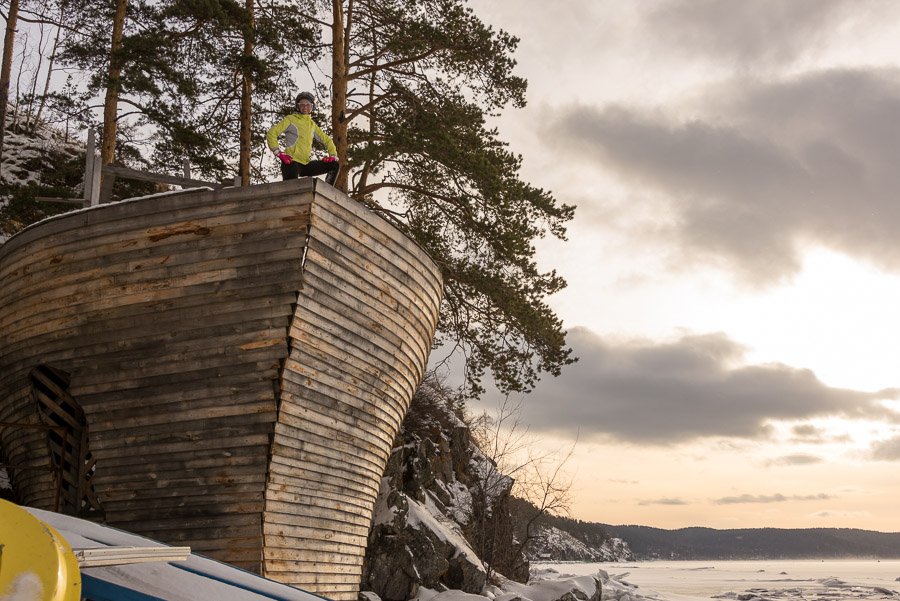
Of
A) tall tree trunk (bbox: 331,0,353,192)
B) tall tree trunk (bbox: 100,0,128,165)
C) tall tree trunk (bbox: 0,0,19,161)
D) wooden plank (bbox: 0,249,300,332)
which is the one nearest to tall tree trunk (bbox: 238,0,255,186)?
tall tree trunk (bbox: 331,0,353,192)

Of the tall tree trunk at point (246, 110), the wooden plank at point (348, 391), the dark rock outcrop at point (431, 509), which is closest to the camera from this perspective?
the wooden plank at point (348, 391)

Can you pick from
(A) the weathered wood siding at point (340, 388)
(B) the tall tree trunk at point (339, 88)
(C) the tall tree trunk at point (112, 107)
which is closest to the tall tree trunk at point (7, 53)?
(C) the tall tree trunk at point (112, 107)

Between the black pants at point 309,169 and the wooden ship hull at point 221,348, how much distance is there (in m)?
0.75

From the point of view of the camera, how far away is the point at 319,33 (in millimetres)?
15688

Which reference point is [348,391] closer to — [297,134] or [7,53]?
[297,134]

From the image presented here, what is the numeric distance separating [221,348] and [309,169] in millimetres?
2163

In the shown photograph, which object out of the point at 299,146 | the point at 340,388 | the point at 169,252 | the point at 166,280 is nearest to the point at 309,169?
the point at 299,146

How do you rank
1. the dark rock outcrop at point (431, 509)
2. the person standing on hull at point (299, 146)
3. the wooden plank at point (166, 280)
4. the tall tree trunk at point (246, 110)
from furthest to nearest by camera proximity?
the tall tree trunk at point (246, 110) < the dark rock outcrop at point (431, 509) < the person standing on hull at point (299, 146) < the wooden plank at point (166, 280)

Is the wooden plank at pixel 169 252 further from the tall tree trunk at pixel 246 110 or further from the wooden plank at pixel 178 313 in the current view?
the tall tree trunk at pixel 246 110

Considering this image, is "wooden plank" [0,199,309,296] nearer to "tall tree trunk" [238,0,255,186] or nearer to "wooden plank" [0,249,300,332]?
"wooden plank" [0,249,300,332]

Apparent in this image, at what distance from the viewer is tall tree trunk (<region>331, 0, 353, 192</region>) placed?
45.8ft

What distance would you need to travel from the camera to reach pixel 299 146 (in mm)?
7777

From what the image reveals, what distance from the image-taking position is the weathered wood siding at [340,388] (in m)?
6.98

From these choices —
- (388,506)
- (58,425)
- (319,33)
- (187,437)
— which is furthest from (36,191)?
(187,437)
